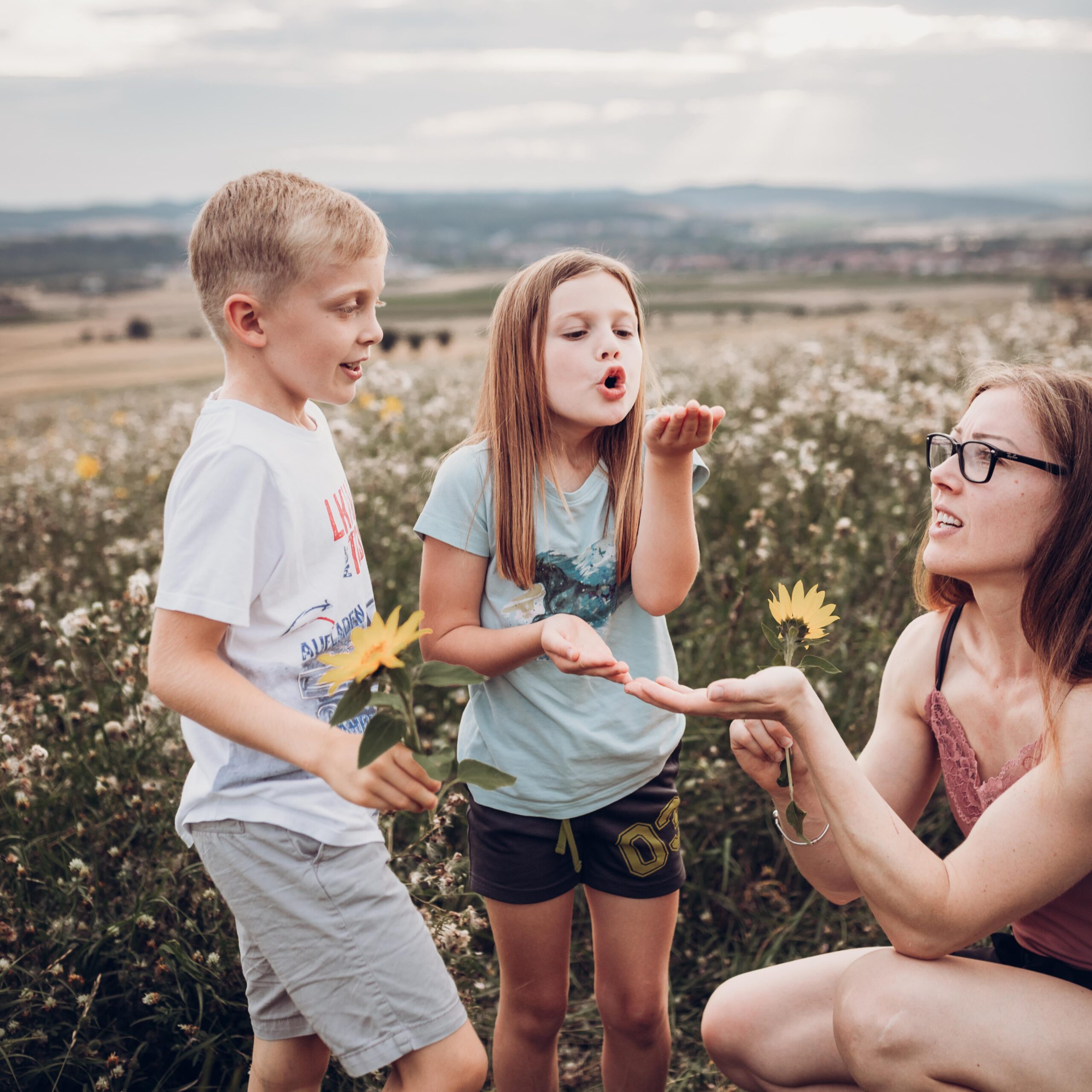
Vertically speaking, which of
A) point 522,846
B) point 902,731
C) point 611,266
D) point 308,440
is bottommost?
point 522,846

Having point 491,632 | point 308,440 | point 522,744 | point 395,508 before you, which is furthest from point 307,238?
point 395,508

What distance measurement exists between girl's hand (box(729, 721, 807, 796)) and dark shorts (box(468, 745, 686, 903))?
220 mm

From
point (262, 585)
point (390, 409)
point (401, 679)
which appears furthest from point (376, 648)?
point (390, 409)

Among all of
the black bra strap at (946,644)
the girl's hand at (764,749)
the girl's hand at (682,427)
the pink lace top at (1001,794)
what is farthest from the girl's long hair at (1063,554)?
the girl's hand at (682,427)

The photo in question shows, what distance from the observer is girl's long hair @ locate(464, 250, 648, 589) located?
5.86 ft

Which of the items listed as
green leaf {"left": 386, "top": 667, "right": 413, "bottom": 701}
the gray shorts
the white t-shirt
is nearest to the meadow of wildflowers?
the gray shorts

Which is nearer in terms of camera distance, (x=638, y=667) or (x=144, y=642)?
(x=638, y=667)

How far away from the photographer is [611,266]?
6.01ft

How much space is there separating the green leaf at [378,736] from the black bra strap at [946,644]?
1197 mm

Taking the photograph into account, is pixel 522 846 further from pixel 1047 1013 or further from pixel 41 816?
pixel 41 816

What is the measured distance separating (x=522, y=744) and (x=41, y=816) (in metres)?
1.32

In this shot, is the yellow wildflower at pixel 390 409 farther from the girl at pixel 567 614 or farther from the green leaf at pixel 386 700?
the green leaf at pixel 386 700

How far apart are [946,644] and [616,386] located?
2.76 feet

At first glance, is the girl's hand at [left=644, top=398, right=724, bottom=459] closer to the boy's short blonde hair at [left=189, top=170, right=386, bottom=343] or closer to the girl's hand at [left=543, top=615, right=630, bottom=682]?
the girl's hand at [left=543, top=615, right=630, bottom=682]
